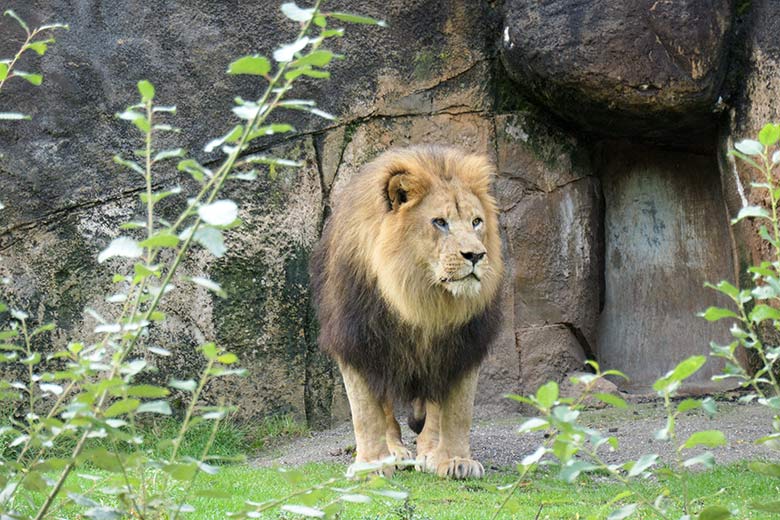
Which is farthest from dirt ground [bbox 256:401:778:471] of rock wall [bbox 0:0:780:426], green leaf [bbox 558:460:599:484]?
green leaf [bbox 558:460:599:484]

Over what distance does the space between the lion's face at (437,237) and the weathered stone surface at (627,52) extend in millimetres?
2282

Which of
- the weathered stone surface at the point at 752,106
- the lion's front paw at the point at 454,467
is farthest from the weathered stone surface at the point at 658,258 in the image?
the lion's front paw at the point at 454,467

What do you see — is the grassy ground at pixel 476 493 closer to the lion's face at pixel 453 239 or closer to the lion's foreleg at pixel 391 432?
the lion's foreleg at pixel 391 432

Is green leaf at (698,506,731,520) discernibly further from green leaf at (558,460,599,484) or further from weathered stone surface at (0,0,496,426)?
weathered stone surface at (0,0,496,426)

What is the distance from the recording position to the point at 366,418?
5.91 metres

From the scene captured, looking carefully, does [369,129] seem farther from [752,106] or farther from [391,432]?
[752,106]

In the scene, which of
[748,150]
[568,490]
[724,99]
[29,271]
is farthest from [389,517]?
[724,99]

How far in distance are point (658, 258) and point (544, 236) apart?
138 cm

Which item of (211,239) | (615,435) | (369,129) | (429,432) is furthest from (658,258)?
(211,239)

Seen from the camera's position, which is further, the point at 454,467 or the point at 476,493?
the point at 454,467

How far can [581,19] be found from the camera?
7.64 metres

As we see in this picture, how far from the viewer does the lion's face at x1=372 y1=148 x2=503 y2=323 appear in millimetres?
5270

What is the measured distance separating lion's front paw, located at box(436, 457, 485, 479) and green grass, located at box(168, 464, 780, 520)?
0.07 meters

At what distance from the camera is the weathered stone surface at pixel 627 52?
7.57 meters
